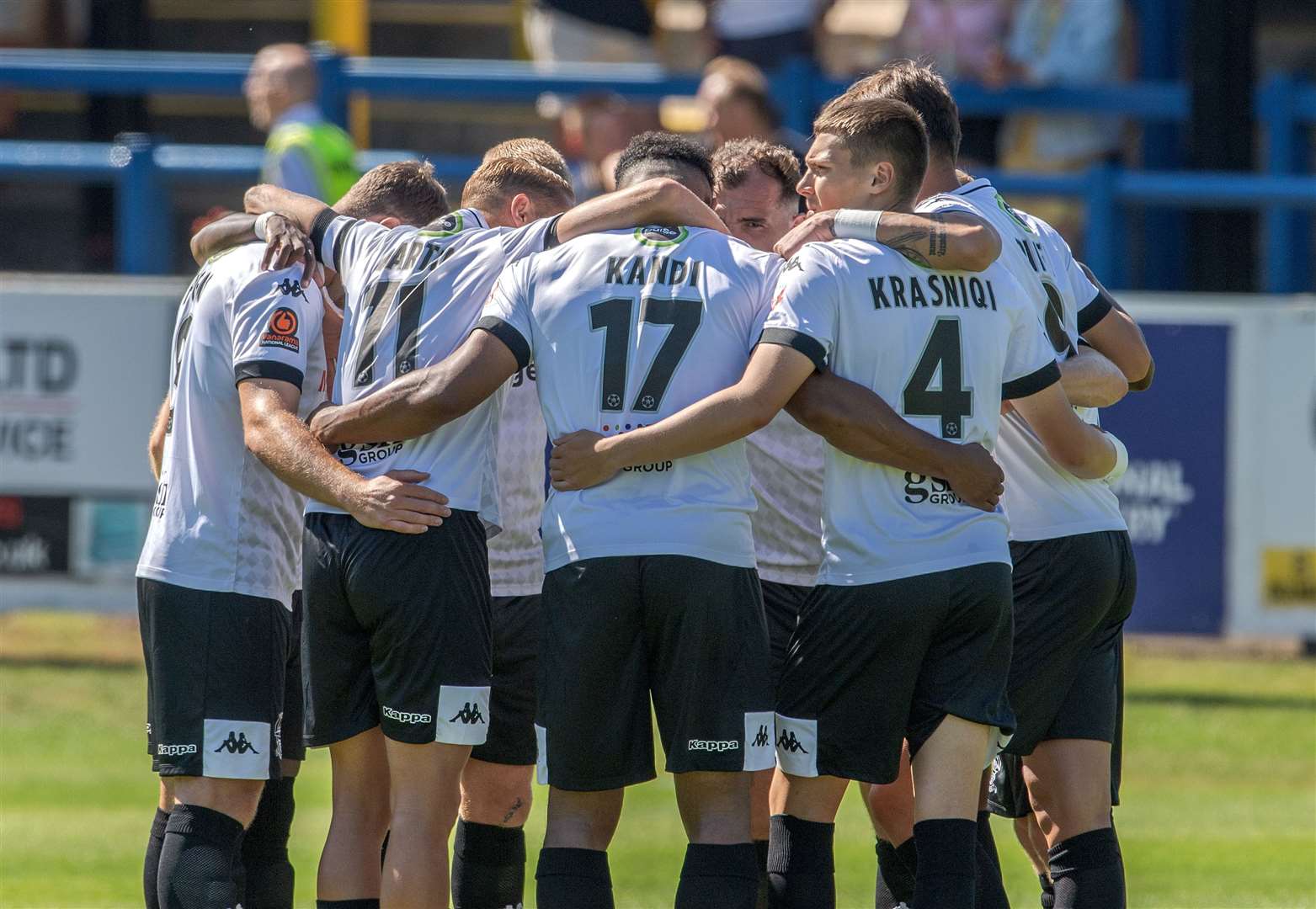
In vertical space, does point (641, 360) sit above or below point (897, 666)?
above

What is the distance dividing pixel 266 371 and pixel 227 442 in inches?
12.1

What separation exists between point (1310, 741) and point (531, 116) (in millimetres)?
7881

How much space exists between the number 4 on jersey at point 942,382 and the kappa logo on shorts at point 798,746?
824 millimetres

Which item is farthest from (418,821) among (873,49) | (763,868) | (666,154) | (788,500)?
(873,49)

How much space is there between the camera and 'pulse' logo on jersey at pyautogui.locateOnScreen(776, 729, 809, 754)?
4.74 m

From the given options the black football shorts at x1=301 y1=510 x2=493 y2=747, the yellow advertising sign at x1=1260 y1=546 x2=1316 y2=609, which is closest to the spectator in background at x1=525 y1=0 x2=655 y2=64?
the yellow advertising sign at x1=1260 y1=546 x2=1316 y2=609

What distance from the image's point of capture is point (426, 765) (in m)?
4.84

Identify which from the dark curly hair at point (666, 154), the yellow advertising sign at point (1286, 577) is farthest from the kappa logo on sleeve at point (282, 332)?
the yellow advertising sign at point (1286, 577)

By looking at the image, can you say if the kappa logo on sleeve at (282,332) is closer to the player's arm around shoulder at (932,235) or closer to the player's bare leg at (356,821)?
the player's bare leg at (356,821)

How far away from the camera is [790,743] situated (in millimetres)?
4758

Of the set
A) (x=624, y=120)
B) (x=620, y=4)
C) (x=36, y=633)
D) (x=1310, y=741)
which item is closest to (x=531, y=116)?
(x=620, y=4)

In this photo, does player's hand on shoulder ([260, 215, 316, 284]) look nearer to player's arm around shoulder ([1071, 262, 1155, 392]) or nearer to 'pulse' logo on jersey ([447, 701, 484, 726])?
'pulse' logo on jersey ([447, 701, 484, 726])

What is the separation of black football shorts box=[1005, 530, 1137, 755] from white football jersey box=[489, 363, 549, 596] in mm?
1430

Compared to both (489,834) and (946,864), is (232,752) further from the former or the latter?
(946,864)
